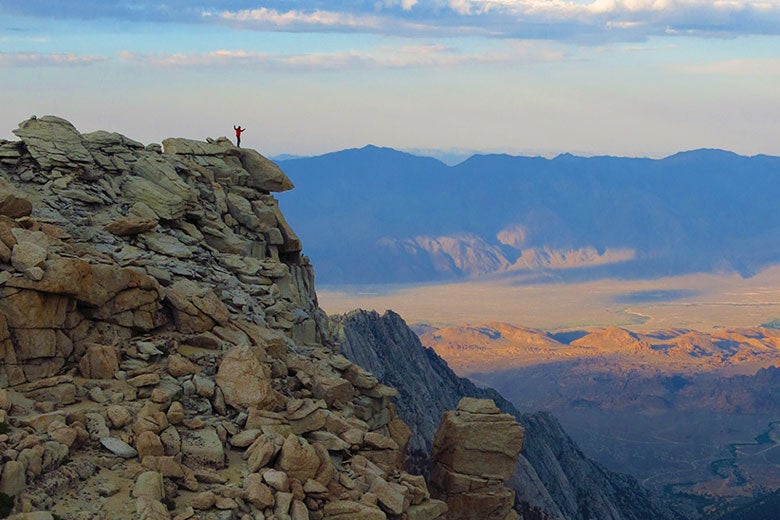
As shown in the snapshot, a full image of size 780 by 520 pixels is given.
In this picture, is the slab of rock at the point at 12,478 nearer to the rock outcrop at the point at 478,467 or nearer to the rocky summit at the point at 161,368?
the rocky summit at the point at 161,368

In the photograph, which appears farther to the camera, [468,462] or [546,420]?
[546,420]

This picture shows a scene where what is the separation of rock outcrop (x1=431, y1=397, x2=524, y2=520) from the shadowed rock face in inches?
1384

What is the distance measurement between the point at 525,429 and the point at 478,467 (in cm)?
8488

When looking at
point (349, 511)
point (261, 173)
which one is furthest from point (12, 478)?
point (261, 173)

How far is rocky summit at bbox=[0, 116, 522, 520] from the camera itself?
104 ft

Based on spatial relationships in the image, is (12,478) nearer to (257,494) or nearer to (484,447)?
(257,494)

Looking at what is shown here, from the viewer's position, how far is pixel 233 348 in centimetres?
3825

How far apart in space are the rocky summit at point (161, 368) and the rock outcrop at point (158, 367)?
0.07m

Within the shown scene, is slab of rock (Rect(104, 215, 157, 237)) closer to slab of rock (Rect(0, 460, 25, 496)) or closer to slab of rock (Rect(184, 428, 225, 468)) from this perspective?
slab of rock (Rect(184, 428, 225, 468))

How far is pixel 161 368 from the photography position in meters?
37.4

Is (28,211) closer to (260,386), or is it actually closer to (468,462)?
(260,386)

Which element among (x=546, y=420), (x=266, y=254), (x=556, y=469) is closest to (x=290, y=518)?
(x=266, y=254)

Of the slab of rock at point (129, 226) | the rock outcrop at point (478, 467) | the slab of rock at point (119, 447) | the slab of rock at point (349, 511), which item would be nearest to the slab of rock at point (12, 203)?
the slab of rock at point (129, 226)

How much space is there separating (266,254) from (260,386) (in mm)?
16205
